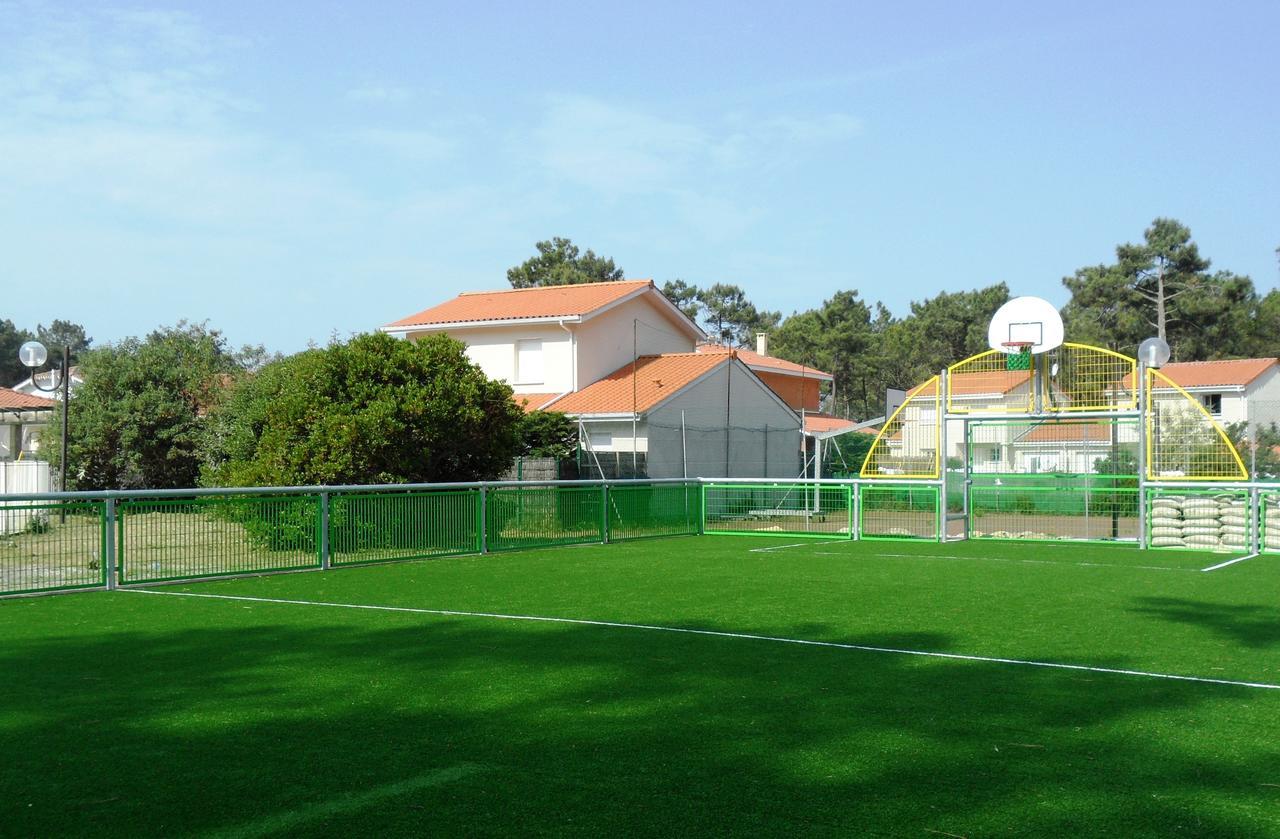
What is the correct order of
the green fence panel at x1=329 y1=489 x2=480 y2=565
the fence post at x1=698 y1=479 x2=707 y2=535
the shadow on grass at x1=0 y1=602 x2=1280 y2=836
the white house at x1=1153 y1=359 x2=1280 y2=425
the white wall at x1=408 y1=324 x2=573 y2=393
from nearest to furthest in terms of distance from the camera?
1. the shadow on grass at x1=0 y1=602 x2=1280 y2=836
2. the green fence panel at x1=329 y1=489 x2=480 y2=565
3. the fence post at x1=698 y1=479 x2=707 y2=535
4. the white wall at x1=408 y1=324 x2=573 y2=393
5. the white house at x1=1153 y1=359 x2=1280 y2=425

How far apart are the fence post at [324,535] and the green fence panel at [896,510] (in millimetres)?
10211

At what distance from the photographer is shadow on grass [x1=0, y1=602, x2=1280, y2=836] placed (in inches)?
204

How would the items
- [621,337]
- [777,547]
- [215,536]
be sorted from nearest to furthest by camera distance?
[215,536] → [777,547] → [621,337]

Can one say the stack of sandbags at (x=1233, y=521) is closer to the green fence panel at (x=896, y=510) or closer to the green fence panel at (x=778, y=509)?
the green fence panel at (x=896, y=510)

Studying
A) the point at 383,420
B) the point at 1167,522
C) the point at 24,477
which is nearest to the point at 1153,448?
the point at 1167,522

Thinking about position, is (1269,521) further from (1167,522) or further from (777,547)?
(777,547)

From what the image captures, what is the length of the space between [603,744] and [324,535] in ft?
35.2

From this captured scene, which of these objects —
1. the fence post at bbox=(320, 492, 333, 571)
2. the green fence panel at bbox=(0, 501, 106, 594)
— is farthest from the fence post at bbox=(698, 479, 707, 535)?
the green fence panel at bbox=(0, 501, 106, 594)

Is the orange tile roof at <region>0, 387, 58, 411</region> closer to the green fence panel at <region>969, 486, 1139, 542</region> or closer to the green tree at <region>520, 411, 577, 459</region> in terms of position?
the green tree at <region>520, 411, 577, 459</region>

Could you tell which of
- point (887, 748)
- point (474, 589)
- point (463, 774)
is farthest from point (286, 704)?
point (474, 589)

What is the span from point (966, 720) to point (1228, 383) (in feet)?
164

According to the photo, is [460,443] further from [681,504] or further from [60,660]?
[60,660]

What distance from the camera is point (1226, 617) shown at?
444 inches

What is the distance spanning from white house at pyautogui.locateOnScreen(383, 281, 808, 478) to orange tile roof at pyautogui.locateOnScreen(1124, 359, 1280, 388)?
23.8 m
